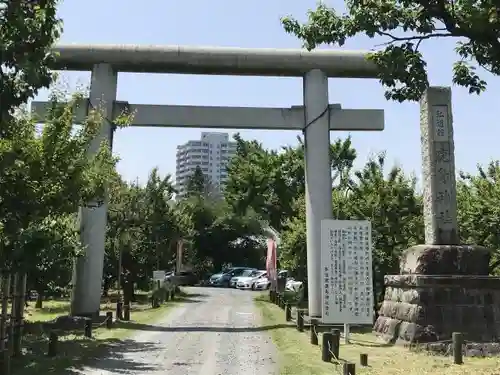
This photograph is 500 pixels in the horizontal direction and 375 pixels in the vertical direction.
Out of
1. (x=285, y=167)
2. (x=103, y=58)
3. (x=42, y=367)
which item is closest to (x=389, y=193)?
(x=103, y=58)

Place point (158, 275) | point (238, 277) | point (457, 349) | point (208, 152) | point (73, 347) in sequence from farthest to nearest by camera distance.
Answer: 1. point (208, 152)
2. point (238, 277)
3. point (158, 275)
4. point (73, 347)
5. point (457, 349)

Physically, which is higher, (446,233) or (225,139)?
(225,139)

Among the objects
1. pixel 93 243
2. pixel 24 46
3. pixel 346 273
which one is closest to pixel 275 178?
pixel 93 243

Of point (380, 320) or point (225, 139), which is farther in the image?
point (225, 139)

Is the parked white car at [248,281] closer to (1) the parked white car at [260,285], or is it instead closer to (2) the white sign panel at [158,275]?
(1) the parked white car at [260,285]

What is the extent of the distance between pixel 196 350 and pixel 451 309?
18.3 feet

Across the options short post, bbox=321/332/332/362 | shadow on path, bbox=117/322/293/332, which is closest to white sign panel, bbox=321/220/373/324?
short post, bbox=321/332/332/362

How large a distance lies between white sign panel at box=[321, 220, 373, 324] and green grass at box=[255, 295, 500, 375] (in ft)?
2.38

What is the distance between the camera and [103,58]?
54.4 ft

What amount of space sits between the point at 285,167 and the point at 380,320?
23.8m

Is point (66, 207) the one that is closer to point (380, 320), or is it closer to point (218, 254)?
point (380, 320)

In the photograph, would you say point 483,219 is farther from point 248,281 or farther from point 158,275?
point 248,281

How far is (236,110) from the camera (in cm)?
1664

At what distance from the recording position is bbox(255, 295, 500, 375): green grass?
9.40m
